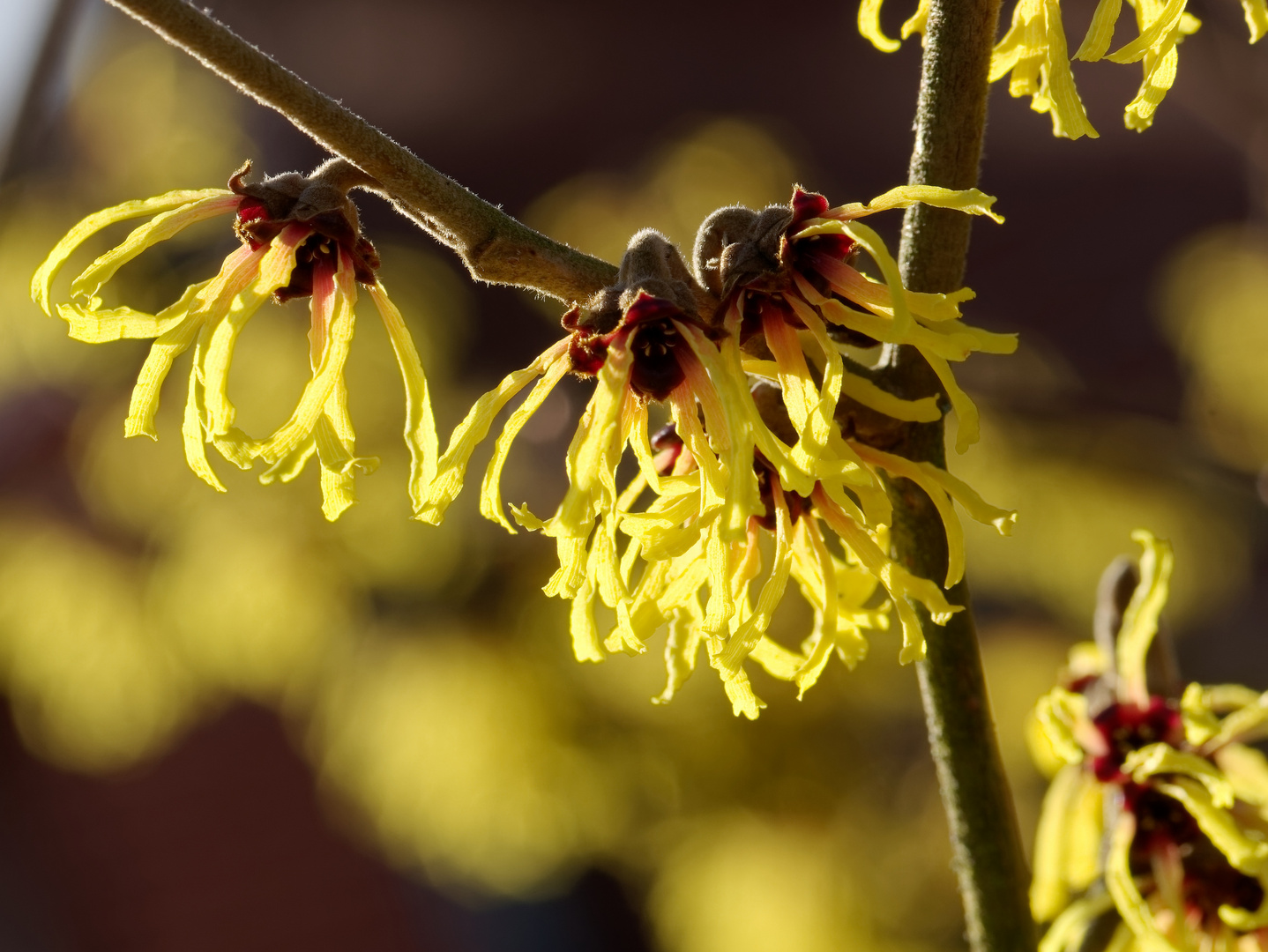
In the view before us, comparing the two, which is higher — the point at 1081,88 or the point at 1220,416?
the point at 1081,88

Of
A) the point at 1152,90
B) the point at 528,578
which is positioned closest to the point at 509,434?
the point at 1152,90

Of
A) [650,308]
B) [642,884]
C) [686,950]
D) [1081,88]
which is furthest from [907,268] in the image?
[1081,88]

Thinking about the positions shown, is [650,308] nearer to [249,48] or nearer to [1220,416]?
[249,48]

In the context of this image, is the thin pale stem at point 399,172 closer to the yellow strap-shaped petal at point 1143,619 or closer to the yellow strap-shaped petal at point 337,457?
the yellow strap-shaped petal at point 337,457

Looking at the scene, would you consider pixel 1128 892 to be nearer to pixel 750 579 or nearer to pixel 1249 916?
pixel 1249 916

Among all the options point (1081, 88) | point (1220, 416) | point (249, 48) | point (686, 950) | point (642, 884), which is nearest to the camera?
point (249, 48)

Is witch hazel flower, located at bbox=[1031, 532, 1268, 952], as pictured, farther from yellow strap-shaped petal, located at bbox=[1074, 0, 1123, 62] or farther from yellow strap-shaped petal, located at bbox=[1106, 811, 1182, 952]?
yellow strap-shaped petal, located at bbox=[1074, 0, 1123, 62]

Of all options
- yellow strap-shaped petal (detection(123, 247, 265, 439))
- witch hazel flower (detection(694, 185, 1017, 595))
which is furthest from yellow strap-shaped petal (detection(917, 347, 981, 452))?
yellow strap-shaped petal (detection(123, 247, 265, 439))
